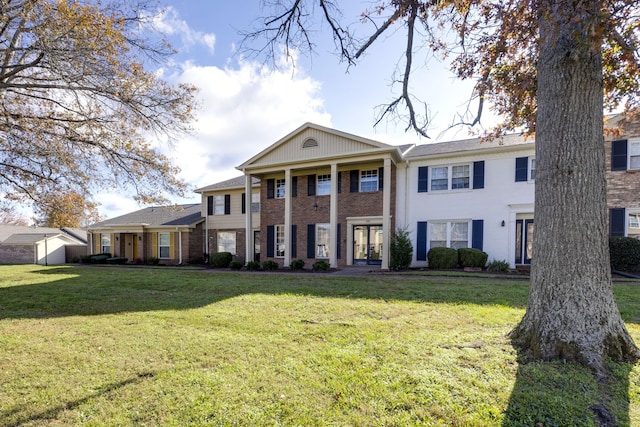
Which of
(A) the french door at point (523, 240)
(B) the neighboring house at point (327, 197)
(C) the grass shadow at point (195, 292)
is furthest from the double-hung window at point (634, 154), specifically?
(B) the neighboring house at point (327, 197)

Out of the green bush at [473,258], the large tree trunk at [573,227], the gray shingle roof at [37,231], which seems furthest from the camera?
the gray shingle roof at [37,231]

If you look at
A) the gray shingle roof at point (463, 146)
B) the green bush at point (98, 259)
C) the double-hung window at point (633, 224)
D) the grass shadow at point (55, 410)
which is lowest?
the green bush at point (98, 259)

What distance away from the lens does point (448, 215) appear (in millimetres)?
14047

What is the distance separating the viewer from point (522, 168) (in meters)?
12.8

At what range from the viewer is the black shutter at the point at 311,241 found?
16297 millimetres

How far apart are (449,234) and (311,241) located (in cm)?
658

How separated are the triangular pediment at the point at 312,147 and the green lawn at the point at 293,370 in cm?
893

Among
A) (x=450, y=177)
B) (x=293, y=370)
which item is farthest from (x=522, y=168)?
(x=293, y=370)

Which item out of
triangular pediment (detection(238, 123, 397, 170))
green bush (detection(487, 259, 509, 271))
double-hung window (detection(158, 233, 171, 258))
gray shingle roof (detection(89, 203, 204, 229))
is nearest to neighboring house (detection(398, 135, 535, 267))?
green bush (detection(487, 259, 509, 271))

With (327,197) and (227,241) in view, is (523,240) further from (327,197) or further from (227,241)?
(227,241)

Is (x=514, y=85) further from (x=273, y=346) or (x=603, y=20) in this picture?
(x=273, y=346)

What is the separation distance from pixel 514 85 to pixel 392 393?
595cm

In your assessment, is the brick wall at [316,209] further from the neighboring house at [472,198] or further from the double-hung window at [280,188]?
the neighboring house at [472,198]

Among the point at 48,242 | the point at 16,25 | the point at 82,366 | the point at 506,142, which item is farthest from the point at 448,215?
the point at 48,242
